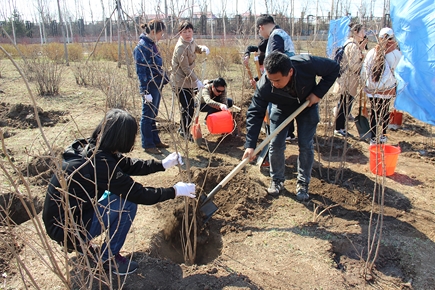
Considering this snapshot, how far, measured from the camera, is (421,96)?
5297mm

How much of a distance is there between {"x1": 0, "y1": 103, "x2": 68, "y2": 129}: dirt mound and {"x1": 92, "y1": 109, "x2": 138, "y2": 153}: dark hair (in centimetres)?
409

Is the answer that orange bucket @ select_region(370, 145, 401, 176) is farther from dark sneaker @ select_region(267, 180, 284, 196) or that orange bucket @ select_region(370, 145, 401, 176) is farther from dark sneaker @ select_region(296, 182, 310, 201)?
dark sneaker @ select_region(267, 180, 284, 196)

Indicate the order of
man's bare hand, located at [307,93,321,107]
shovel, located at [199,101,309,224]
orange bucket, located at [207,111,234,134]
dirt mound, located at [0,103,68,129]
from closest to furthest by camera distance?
1. shovel, located at [199,101,309,224]
2. man's bare hand, located at [307,93,321,107]
3. orange bucket, located at [207,111,234,134]
4. dirt mound, located at [0,103,68,129]

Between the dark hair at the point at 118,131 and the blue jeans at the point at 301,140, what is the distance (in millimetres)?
1581

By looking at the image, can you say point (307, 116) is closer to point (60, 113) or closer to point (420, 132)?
point (420, 132)

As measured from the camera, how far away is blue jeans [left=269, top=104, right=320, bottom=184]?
121 inches

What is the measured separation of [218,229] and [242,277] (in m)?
0.69

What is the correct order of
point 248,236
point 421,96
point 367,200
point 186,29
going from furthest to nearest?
point 421,96 → point 186,29 → point 367,200 → point 248,236

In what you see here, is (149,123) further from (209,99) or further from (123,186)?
(123,186)

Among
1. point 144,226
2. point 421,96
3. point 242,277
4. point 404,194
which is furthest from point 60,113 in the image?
point 421,96

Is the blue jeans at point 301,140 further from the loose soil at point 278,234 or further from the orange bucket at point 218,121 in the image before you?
the orange bucket at point 218,121

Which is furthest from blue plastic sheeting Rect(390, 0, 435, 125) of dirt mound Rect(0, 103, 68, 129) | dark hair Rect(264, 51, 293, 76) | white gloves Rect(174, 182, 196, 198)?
dirt mound Rect(0, 103, 68, 129)

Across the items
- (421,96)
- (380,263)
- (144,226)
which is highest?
(421,96)

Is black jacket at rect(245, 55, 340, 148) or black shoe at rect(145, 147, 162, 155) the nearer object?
black jacket at rect(245, 55, 340, 148)
